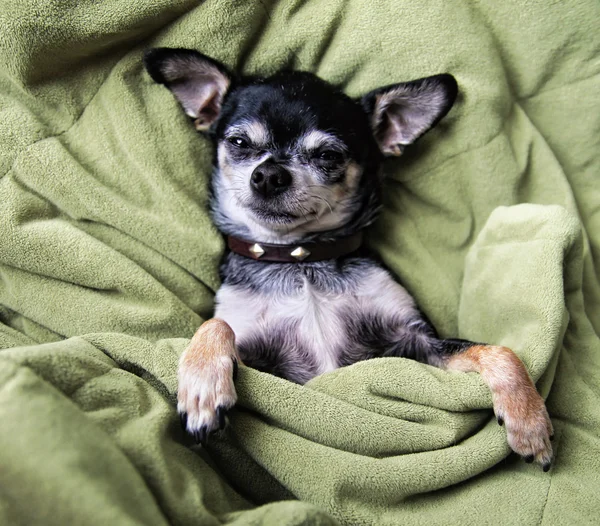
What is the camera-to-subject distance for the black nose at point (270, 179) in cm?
166

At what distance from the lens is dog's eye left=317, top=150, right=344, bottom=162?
1.79m

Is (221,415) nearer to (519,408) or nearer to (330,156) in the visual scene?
(519,408)

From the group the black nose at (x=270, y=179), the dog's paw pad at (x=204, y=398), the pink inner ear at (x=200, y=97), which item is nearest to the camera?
the dog's paw pad at (x=204, y=398)

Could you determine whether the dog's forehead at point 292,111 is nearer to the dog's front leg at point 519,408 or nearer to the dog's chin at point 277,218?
the dog's chin at point 277,218

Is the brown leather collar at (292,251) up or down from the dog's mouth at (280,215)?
down

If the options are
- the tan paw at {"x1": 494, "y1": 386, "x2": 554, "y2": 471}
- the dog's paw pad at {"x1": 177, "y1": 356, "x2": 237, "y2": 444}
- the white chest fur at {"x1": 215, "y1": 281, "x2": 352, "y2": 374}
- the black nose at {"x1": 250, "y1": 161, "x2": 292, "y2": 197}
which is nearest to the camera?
the dog's paw pad at {"x1": 177, "y1": 356, "x2": 237, "y2": 444}

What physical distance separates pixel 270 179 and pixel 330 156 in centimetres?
25

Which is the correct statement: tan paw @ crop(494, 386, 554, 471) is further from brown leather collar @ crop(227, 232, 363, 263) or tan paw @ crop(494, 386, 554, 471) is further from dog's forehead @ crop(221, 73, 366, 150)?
dog's forehead @ crop(221, 73, 366, 150)

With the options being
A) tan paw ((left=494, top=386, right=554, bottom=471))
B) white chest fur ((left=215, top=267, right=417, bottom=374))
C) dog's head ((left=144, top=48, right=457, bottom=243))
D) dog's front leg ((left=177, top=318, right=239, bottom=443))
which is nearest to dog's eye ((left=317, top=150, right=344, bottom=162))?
dog's head ((left=144, top=48, right=457, bottom=243))

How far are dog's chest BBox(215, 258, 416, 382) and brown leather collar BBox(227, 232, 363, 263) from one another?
0.03 metres

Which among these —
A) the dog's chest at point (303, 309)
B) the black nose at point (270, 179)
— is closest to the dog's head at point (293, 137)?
the black nose at point (270, 179)

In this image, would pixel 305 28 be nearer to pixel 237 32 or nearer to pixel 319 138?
pixel 237 32

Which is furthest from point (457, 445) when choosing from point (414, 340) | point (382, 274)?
point (382, 274)

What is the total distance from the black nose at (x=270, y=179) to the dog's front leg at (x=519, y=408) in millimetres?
799
